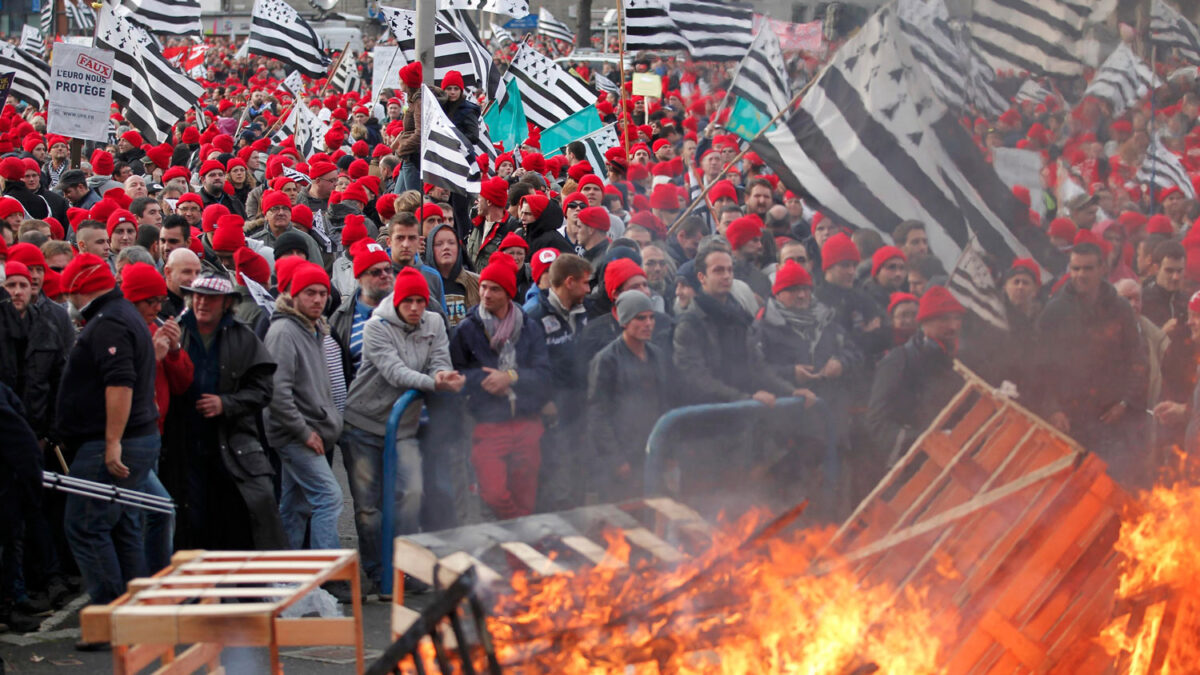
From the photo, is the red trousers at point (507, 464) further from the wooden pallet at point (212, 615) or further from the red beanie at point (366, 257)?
the wooden pallet at point (212, 615)

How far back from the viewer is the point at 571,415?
6.65m

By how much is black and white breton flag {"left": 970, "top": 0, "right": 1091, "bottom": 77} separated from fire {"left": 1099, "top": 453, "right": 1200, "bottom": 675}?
177 cm

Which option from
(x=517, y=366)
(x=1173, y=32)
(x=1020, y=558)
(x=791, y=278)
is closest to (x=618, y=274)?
(x=517, y=366)

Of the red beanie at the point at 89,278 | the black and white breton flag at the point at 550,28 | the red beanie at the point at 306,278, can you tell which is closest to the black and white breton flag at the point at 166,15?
the red beanie at the point at 306,278

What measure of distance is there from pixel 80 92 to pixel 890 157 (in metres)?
7.63

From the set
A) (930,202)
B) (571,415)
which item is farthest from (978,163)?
(571,415)

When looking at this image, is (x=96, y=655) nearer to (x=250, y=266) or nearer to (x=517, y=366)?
(x=517, y=366)

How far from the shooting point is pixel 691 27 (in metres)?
13.1

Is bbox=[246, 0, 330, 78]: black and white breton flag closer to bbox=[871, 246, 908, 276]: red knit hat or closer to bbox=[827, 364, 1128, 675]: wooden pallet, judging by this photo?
bbox=[871, 246, 908, 276]: red knit hat

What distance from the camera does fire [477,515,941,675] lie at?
3.68 meters

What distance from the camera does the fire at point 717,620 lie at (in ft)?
12.1

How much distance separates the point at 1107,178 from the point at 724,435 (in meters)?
2.17

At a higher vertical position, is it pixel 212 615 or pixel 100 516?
pixel 212 615

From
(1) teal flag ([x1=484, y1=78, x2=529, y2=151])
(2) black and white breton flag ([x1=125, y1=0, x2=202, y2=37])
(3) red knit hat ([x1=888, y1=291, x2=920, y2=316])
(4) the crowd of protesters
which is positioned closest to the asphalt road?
(4) the crowd of protesters
